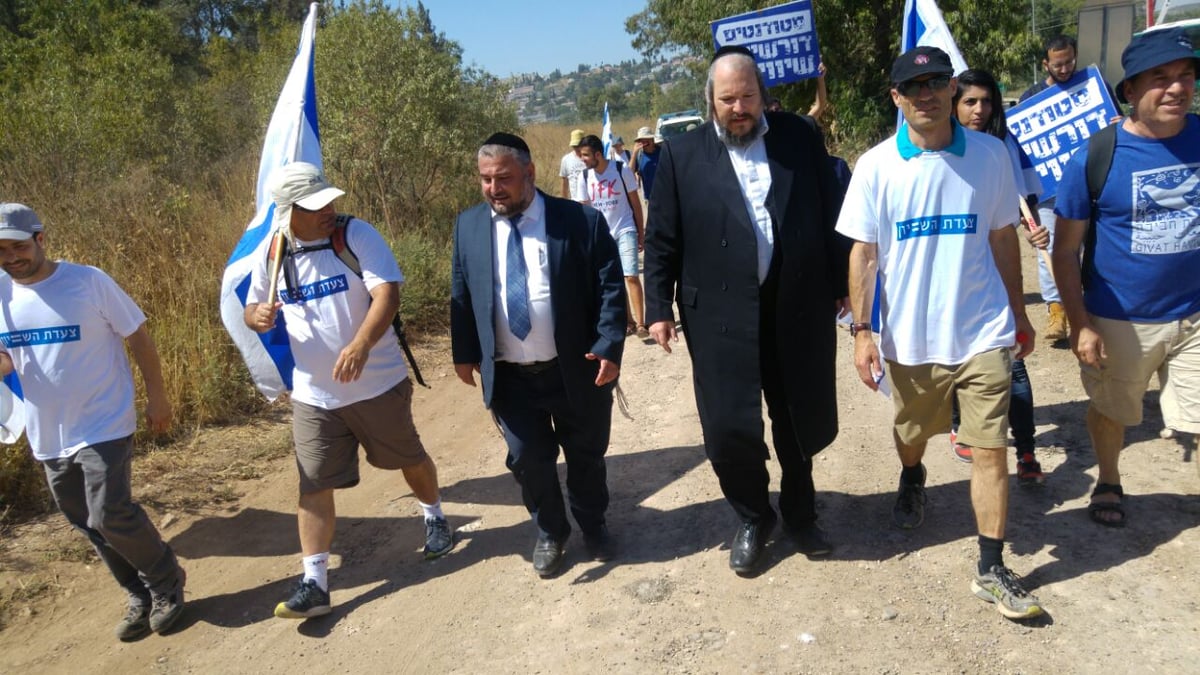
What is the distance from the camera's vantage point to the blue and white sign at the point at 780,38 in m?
6.77

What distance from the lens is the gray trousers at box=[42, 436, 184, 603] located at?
388cm

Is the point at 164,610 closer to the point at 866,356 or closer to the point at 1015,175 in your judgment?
the point at 866,356

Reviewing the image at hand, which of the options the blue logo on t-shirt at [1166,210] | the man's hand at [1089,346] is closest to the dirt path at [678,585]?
the man's hand at [1089,346]

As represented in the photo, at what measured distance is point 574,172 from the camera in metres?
9.47

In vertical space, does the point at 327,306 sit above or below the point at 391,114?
below

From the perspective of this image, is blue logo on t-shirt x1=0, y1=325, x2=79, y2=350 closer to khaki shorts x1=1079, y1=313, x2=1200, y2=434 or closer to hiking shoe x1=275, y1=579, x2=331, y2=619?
hiking shoe x1=275, y1=579, x2=331, y2=619

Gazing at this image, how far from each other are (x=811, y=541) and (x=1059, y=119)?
355 cm

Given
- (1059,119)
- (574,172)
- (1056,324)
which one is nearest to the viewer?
(1059,119)

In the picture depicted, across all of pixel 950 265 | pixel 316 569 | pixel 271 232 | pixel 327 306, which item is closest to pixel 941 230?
pixel 950 265

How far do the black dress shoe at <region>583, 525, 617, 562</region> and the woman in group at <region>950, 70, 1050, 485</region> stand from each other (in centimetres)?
180

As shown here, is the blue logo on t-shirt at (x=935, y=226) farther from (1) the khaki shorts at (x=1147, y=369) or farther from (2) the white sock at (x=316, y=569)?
(2) the white sock at (x=316, y=569)

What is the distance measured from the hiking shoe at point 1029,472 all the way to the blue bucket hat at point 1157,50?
1.85 m

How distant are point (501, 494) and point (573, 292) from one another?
1.85 metres

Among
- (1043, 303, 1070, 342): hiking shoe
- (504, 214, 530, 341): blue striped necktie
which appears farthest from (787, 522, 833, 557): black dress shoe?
(1043, 303, 1070, 342): hiking shoe
